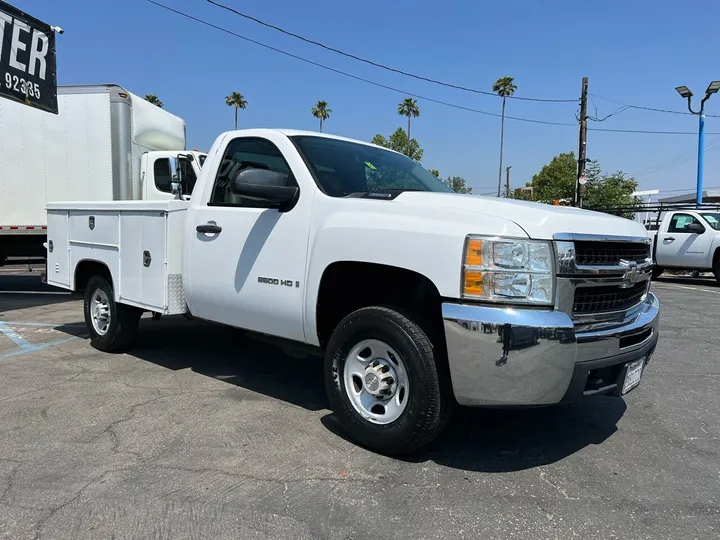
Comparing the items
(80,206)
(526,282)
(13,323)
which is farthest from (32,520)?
(13,323)

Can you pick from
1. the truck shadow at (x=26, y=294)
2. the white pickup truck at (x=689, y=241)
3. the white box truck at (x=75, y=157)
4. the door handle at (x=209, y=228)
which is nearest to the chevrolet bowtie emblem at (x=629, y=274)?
the door handle at (x=209, y=228)

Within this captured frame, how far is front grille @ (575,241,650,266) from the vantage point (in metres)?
3.11

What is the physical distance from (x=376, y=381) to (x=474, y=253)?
1032 millimetres

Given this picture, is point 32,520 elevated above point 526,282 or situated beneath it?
situated beneath

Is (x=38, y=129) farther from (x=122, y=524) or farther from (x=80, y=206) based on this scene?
(x=122, y=524)

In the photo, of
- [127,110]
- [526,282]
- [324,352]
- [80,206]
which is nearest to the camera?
[526,282]

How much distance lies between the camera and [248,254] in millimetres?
4156

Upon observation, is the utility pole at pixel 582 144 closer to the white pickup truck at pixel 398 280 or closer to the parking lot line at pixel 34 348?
the white pickup truck at pixel 398 280

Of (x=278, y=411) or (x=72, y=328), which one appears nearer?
(x=278, y=411)

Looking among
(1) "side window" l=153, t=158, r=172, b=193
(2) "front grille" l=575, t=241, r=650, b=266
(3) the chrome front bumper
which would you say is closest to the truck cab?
(1) "side window" l=153, t=158, r=172, b=193

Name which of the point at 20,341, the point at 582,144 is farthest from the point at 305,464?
the point at 582,144

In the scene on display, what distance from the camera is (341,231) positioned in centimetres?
355

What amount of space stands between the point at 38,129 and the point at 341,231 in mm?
8636

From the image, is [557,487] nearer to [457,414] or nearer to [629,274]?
[457,414]
